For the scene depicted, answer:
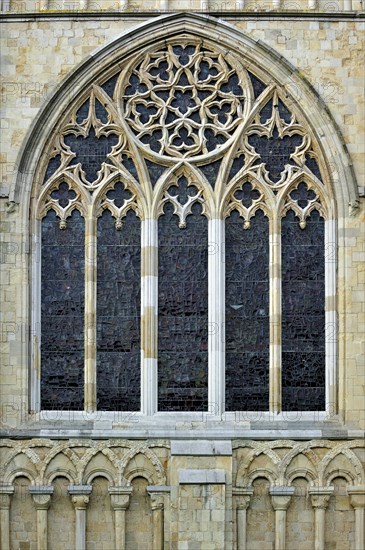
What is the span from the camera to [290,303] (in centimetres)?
2084

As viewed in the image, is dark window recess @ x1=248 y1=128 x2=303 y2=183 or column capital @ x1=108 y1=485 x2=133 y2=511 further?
dark window recess @ x1=248 y1=128 x2=303 y2=183

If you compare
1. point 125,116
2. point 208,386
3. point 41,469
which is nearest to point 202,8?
point 125,116

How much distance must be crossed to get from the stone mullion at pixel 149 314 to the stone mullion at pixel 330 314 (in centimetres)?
242

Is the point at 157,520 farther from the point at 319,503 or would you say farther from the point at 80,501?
the point at 319,503

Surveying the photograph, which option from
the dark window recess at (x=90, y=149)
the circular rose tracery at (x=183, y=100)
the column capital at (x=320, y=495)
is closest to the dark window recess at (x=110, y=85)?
the circular rose tracery at (x=183, y=100)

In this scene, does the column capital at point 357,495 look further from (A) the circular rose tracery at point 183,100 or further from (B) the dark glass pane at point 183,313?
(A) the circular rose tracery at point 183,100

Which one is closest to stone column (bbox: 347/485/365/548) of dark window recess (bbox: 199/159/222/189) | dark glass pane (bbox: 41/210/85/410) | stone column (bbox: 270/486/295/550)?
stone column (bbox: 270/486/295/550)

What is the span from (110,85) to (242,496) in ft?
20.2

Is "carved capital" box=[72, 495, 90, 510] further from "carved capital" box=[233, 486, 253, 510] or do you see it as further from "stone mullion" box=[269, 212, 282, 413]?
"stone mullion" box=[269, 212, 282, 413]

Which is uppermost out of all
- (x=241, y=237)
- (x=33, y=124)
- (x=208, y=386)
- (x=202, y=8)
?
(x=202, y=8)

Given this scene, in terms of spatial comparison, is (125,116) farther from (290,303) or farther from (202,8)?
(290,303)

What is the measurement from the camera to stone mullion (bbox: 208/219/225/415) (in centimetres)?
2062

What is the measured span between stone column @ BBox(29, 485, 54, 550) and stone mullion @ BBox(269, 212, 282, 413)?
Answer: 131 inches

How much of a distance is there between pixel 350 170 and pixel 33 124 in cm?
453
